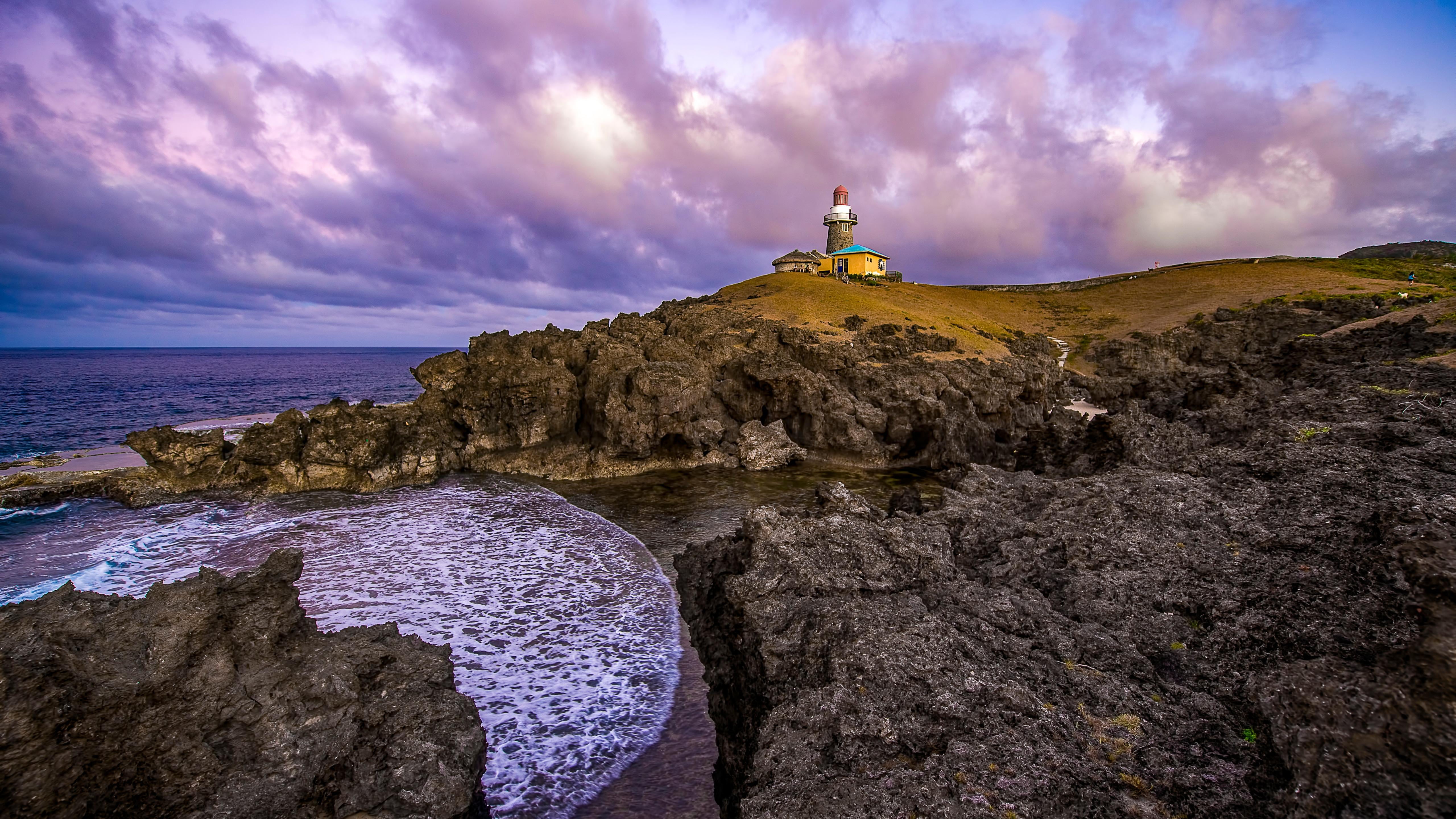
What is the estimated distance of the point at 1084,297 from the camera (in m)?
94.1

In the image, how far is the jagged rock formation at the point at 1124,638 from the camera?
490 cm

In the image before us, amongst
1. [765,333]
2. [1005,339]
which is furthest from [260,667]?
[1005,339]

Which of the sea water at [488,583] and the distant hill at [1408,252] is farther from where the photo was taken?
the distant hill at [1408,252]

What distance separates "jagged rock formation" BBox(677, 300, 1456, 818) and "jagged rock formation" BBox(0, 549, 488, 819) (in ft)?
13.3

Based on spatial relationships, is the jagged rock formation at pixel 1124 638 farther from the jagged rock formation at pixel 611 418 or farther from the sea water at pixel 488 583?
the jagged rock formation at pixel 611 418

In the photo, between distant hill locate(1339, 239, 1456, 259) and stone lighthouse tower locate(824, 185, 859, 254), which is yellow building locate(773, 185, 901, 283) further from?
distant hill locate(1339, 239, 1456, 259)

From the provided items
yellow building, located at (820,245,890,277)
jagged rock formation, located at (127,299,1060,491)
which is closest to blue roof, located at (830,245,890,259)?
yellow building, located at (820,245,890,277)

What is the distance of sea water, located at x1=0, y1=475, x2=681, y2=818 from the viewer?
970 cm

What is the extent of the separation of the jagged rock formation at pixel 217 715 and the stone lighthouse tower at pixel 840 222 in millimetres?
97028

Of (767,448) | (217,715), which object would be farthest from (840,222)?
(217,715)

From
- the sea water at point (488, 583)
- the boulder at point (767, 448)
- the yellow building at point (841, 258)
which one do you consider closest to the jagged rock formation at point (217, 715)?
the sea water at point (488, 583)

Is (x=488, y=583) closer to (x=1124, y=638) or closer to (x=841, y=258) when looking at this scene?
(x=1124, y=638)

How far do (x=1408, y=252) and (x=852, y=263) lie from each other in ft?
290

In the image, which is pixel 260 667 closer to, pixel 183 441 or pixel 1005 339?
pixel 183 441
